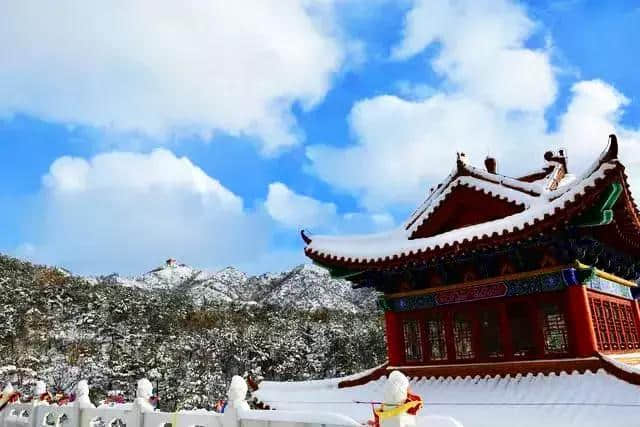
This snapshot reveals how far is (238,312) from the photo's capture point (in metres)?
64.4

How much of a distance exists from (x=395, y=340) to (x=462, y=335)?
145cm

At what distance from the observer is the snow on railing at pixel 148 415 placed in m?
5.93

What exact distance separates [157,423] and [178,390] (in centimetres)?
3052

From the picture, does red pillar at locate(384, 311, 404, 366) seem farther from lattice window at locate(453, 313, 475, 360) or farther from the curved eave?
the curved eave

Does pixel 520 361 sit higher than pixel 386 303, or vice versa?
pixel 386 303

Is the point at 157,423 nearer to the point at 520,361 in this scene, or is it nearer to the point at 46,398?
the point at 46,398

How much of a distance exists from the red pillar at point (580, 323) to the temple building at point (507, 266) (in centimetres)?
2

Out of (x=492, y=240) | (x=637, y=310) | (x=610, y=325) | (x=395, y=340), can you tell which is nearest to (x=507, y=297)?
(x=492, y=240)

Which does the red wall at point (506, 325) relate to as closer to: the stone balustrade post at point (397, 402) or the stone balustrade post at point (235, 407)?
the stone balustrade post at point (235, 407)

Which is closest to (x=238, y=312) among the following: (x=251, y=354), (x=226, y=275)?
(x=251, y=354)

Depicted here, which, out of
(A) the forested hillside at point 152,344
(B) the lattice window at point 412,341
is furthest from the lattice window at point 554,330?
(A) the forested hillside at point 152,344

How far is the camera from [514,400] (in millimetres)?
8422

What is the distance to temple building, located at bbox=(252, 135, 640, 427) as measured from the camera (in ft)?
25.8

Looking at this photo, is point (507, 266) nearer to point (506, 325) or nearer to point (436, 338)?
point (506, 325)
